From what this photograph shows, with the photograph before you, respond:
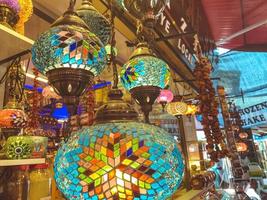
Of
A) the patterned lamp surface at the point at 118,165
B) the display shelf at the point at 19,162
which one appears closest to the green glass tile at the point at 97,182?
the patterned lamp surface at the point at 118,165

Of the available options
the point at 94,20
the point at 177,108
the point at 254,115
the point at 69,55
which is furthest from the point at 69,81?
the point at 254,115

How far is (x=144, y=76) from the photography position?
0.96 m

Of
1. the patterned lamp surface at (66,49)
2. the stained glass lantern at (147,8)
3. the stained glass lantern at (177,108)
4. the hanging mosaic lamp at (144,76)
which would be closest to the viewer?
the patterned lamp surface at (66,49)

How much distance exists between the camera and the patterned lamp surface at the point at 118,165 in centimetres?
44

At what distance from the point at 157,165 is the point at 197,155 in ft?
15.1

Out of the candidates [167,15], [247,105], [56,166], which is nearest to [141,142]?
[56,166]

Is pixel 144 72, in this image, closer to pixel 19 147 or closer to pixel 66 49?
pixel 66 49

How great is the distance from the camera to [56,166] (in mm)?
523

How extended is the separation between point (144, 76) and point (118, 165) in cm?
57

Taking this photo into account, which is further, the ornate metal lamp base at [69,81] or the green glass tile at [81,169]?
the ornate metal lamp base at [69,81]

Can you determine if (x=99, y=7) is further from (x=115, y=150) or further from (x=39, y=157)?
(x=115, y=150)

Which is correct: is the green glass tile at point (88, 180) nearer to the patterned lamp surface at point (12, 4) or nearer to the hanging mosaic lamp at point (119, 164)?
the hanging mosaic lamp at point (119, 164)

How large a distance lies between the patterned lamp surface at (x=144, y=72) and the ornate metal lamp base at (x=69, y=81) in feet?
1.01

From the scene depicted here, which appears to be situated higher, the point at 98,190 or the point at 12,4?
the point at 12,4
